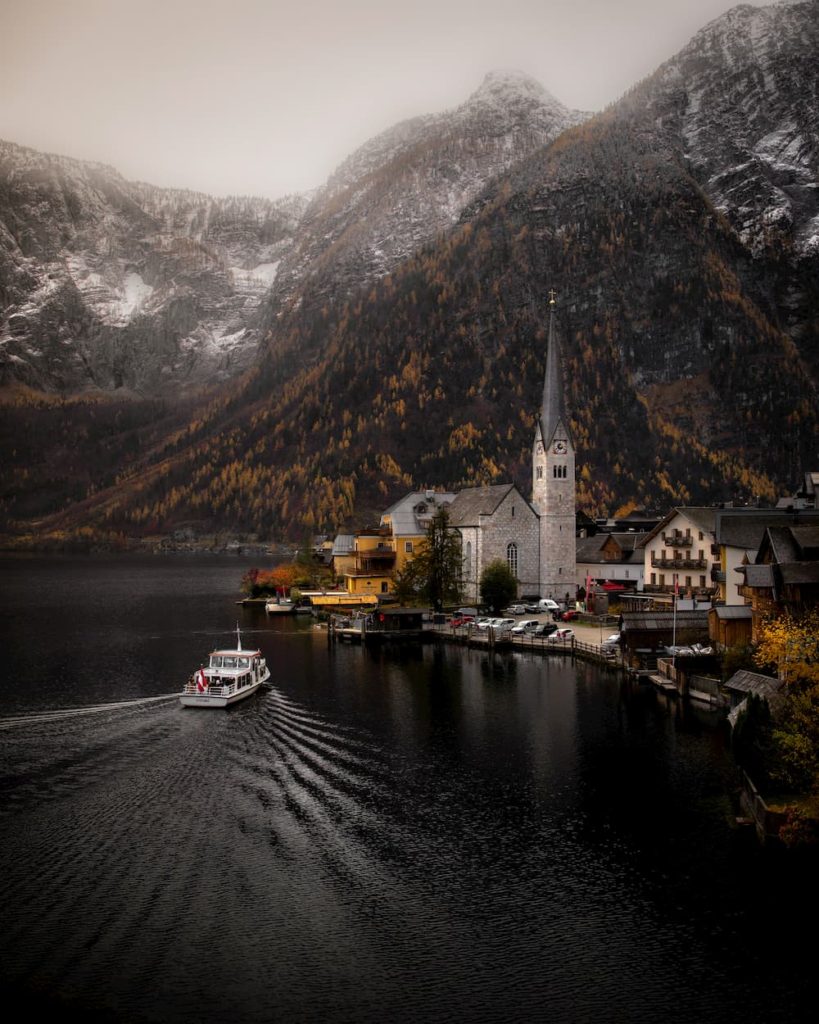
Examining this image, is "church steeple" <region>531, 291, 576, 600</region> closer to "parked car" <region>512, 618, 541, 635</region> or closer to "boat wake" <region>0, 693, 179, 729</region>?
"parked car" <region>512, 618, 541, 635</region>

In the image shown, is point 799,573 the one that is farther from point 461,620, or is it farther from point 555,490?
point 555,490

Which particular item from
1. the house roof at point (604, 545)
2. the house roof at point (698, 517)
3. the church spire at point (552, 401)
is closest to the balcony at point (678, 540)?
the house roof at point (698, 517)

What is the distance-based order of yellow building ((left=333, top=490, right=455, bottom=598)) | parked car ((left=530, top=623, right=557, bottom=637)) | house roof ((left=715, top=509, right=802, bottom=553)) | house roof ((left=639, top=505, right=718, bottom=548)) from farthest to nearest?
yellow building ((left=333, top=490, right=455, bottom=598)) < house roof ((left=639, top=505, right=718, bottom=548)) < parked car ((left=530, top=623, right=557, bottom=637)) < house roof ((left=715, top=509, right=802, bottom=553))

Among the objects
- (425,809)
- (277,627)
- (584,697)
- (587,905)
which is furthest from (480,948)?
(277,627)

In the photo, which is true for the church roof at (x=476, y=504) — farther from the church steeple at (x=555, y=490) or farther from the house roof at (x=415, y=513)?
the church steeple at (x=555, y=490)

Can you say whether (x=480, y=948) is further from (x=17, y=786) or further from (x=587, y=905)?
(x=17, y=786)

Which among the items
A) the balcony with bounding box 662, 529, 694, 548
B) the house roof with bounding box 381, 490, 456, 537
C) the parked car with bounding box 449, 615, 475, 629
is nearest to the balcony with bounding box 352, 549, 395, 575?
the house roof with bounding box 381, 490, 456, 537
